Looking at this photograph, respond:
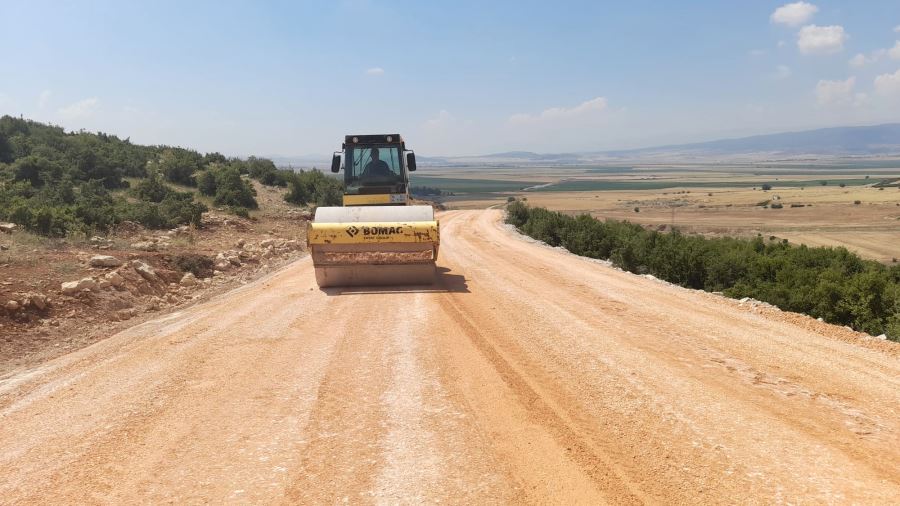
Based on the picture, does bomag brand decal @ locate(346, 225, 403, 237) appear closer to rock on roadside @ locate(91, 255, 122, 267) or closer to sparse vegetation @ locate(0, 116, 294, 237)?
rock on roadside @ locate(91, 255, 122, 267)

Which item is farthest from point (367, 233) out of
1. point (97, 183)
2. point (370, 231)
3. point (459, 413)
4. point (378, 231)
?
point (97, 183)

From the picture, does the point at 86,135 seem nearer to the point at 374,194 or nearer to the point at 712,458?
the point at 374,194

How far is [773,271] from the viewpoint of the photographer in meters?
13.6

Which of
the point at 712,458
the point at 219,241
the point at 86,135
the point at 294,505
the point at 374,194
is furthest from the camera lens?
the point at 86,135

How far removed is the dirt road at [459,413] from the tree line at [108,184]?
10177mm

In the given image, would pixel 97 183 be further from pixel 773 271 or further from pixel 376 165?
pixel 773 271

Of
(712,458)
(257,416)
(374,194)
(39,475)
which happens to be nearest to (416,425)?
(257,416)

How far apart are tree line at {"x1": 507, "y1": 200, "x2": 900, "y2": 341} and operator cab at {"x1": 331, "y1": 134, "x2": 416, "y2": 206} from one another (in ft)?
25.3

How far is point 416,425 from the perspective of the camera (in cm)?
484

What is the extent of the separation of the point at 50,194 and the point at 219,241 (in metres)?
6.15

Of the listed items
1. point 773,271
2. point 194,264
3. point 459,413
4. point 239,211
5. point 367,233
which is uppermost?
point 239,211

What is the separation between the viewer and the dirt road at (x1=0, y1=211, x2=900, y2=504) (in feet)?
12.8

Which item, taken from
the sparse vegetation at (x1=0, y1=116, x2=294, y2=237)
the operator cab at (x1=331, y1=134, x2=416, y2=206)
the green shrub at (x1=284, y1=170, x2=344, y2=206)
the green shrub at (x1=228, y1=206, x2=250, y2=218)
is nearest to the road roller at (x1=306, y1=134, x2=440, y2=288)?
the operator cab at (x1=331, y1=134, x2=416, y2=206)

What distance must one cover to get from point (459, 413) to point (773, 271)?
11.6 metres
